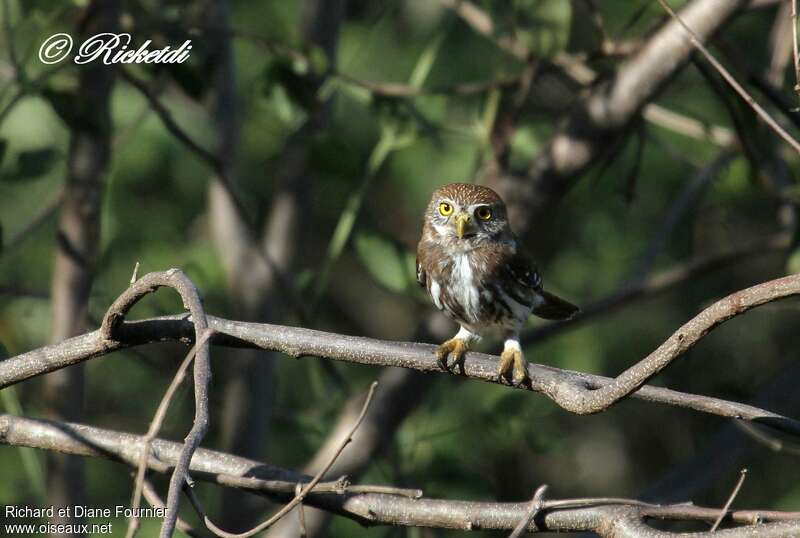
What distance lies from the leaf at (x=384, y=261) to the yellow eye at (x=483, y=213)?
3.05 ft

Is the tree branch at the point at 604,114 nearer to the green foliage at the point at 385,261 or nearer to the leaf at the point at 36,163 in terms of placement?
the green foliage at the point at 385,261

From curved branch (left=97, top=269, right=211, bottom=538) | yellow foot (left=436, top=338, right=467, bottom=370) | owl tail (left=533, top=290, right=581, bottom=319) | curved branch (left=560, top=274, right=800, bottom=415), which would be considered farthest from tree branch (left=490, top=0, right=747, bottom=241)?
curved branch (left=97, top=269, right=211, bottom=538)

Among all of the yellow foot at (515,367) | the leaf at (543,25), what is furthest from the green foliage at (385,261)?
the yellow foot at (515,367)

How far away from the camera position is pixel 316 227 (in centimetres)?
897

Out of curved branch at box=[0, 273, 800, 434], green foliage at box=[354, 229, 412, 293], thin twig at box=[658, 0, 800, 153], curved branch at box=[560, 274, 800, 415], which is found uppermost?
green foliage at box=[354, 229, 412, 293]

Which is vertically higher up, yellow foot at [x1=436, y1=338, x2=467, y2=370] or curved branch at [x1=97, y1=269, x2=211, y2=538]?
yellow foot at [x1=436, y1=338, x2=467, y2=370]

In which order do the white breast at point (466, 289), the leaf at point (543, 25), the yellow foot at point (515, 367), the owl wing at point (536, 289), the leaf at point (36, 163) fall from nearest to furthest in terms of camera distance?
1. the yellow foot at point (515, 367)
2. the white breast at point (466, 289)
3. the owl wing at point (536, 289)
4. the leaf at point (36, 163)
5. the leaf at point (543, 25)

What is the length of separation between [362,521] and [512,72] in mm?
3620

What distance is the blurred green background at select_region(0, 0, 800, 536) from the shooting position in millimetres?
5559

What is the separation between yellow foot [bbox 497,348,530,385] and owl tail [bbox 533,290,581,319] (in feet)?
3.09

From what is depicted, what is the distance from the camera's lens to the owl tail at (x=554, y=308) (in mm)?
4941

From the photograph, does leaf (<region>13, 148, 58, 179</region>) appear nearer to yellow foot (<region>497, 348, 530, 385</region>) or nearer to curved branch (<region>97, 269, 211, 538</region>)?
curved branch (<region>97, 269, 211, 538</region>)

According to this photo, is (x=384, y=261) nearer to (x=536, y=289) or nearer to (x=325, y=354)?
(x=536, y=289)

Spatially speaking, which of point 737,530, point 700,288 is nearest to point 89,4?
point 737,530
